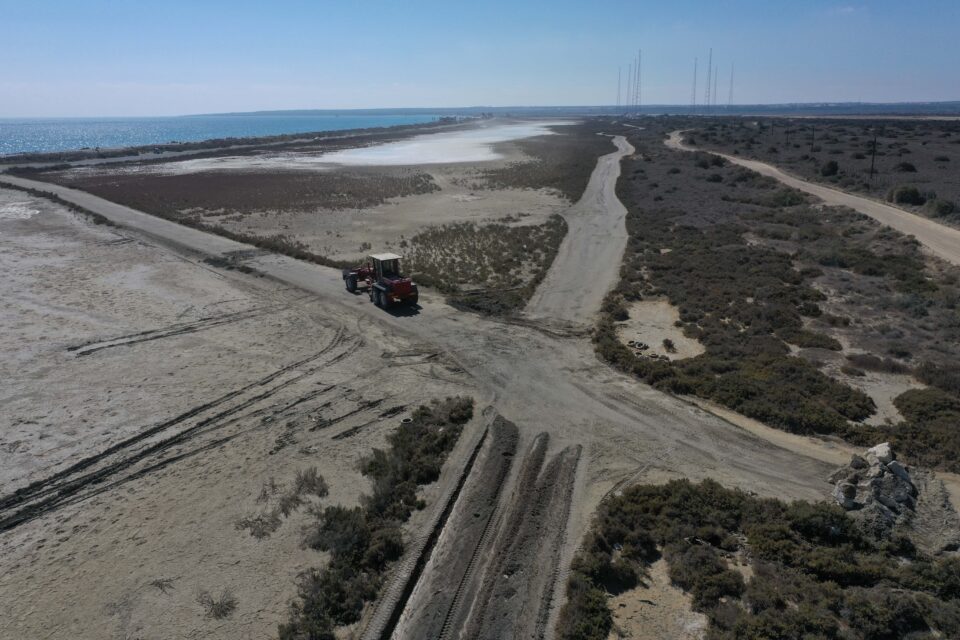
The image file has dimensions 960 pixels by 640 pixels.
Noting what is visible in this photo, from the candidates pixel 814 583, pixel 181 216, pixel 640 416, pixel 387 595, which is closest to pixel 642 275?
pixel 640 416

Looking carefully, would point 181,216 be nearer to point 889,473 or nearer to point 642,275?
point 642,275

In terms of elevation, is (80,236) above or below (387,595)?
above

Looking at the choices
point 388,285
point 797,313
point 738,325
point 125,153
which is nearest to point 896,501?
point 738,325

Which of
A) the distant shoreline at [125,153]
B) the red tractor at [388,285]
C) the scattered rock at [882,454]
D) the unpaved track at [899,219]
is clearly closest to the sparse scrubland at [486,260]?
the red tractor at [388,285]

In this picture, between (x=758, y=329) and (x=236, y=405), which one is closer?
(x=236, y=405)

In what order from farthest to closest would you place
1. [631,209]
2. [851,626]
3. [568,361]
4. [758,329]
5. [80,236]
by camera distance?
1. [631,209]
2. [80,236]
3. [758,329]
4. [568,361]
5. [851,626]

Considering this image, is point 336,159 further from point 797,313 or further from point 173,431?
point 173,431

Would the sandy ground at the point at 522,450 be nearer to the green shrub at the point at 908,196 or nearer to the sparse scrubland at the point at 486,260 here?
the sparse scrubland at the point at 486,260
